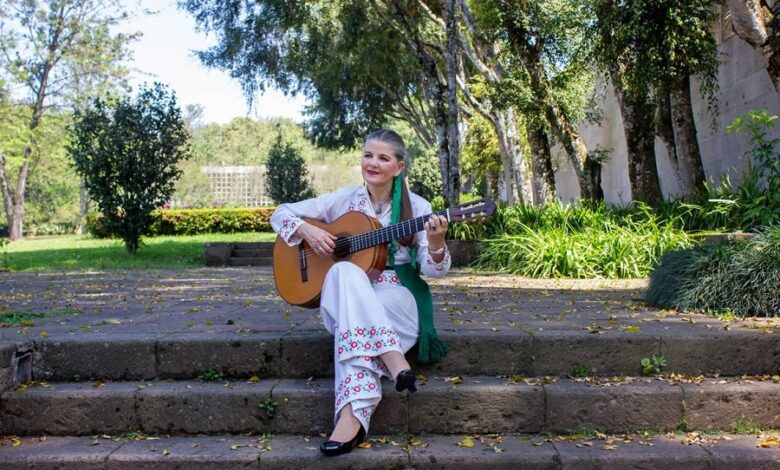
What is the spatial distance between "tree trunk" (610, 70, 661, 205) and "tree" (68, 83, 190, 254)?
746 cm

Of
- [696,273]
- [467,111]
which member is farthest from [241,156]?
[696,273]

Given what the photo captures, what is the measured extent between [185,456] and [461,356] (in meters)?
1.41

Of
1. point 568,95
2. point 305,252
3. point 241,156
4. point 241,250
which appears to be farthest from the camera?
point 241,156

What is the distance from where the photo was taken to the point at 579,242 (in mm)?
8945

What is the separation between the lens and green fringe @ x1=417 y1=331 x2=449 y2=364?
3.50 m

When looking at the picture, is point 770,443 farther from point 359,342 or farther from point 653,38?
point 653,38

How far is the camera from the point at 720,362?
366 centimetres

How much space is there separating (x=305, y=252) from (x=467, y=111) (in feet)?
59.1

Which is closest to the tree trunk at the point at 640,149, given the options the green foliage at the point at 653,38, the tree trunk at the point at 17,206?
the green foliage at the point at 653,38

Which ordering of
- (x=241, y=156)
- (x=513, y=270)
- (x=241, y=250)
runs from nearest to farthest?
(x=513, y=270)
(x=241, y=250)
(x=241, y=156)

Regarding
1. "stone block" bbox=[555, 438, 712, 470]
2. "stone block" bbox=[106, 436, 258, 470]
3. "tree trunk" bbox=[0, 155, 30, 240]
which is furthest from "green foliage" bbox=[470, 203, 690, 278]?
"tree trunk" bbox=[0, 155, 30, 240]

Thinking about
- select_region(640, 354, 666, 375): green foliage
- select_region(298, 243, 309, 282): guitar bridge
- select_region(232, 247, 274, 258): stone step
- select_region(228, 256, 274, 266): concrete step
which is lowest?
select_region(640, 354, 666, 375): green foliage

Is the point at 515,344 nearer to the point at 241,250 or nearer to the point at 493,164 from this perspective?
the point at 241,250

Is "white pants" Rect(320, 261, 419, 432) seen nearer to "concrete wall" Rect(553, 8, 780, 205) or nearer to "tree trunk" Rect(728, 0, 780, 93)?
"tree trunk" Rect(728, 0, 780, 93)
